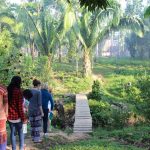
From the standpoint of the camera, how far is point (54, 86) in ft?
76.7

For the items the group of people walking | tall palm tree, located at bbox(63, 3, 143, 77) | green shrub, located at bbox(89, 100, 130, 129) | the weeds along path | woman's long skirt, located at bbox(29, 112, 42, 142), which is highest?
tall palm tree, located at bbox(63, 3, 143, 77)

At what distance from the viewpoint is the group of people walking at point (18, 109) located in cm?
509

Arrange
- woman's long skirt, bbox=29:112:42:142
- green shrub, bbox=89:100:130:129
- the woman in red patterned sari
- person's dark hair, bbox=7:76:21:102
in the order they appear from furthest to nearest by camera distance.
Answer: green shrub, bbox=89:100:130:129 < woman's long skirt, bbox=29:112:42:142 < person's dark hair, bbox=7:76:21:102 < the woman in red patterned sari

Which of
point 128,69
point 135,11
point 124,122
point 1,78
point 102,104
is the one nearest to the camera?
point 1,78

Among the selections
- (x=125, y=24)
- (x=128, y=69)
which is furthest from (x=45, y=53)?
(x=128, y=69)

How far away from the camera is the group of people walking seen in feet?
16.7

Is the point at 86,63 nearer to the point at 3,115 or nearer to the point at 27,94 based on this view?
the point at 27,94

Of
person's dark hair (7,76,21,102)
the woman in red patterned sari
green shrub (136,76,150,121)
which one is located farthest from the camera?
green shrub (136,76,150,121)

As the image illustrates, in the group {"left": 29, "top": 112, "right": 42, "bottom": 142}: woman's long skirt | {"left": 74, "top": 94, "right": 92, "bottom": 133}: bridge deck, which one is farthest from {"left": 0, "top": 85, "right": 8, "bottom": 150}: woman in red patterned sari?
{"left": 74, "top": 94, "right": 92, "bottom": 133}: bridge deck

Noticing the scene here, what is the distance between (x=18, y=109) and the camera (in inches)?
238

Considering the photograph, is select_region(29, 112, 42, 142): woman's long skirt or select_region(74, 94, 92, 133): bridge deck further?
select_region(74, 94, 92, 133): bridge deck

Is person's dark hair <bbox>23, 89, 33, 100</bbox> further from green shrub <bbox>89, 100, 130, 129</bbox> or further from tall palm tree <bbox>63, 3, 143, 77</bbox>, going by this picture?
tall palm tree <bbox>63, 3, 143, 77</bbox>

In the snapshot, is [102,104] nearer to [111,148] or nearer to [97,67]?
[111,148]

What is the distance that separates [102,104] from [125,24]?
9.80 m
